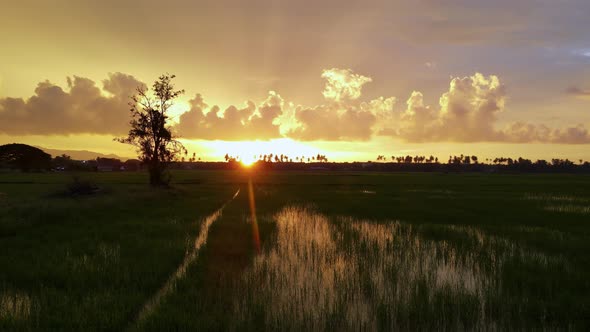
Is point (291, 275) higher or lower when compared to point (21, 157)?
lower

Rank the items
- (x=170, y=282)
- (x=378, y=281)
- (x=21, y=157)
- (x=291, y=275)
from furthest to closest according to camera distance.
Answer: (x=21, y=157) → (x=291, y=275) → (x=378, y=281) → (x=170, y=282)

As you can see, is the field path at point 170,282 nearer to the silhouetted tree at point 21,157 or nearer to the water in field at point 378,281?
the water in field at point 378,281

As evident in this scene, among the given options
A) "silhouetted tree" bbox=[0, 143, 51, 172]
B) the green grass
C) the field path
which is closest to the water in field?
the green grass

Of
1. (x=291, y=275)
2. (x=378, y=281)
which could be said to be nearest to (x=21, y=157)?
(x=291, y=275)

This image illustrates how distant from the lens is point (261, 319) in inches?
291

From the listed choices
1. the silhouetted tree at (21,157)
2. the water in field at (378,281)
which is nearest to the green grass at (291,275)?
the water in field at (378,281)

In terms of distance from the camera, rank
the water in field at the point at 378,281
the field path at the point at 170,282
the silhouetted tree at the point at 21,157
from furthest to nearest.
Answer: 1. the silhouetted tree at the point at 21,157
2. the water in field at the point at 378,281
3. the field path at the point at 170,282

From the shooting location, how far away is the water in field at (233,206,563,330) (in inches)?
298

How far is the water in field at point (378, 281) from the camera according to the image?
7.56 metres

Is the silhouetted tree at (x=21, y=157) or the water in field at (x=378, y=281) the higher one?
the silhouetted tree at (x=21, y=157)

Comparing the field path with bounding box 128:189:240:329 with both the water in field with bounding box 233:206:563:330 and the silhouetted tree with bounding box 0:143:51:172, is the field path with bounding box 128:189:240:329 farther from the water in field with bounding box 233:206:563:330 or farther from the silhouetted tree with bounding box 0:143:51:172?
the silhouetted tree with bounding box 0:143:51:172

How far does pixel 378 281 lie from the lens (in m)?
10.2

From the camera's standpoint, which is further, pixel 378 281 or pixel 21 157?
pixel 21 157

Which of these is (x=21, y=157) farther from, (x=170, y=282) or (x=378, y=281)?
(x=378, y=281)
